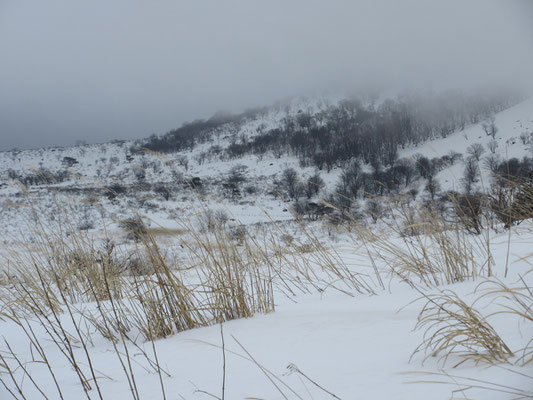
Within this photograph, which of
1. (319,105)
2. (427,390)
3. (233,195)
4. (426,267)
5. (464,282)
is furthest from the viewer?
(319,105)

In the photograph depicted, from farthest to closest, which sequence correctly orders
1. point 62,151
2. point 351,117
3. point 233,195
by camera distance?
point 351,117 → point 62,151 → point 233,195

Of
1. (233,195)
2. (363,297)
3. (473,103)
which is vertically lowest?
(233,195)

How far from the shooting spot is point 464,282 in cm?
158

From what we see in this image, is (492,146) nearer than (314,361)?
No

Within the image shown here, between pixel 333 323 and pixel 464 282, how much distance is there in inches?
36.1

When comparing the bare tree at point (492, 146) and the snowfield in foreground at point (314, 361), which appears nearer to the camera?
the snowfield in foreground at point (314, 361)

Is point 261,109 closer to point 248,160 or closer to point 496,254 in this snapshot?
point 248,160

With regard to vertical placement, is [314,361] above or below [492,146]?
above

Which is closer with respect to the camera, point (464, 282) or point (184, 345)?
point (184, 345)

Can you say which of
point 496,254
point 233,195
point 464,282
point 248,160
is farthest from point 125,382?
point 248,160

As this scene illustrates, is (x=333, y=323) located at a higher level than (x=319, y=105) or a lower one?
lower

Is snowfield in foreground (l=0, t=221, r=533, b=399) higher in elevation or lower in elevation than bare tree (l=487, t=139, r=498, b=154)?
higher

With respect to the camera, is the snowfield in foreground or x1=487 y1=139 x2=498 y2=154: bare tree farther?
x1=487 y1=139 x2=498 y2=154: bare tree

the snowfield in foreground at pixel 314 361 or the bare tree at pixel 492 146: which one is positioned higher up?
the snowfield in foreground at pixel 314 361
